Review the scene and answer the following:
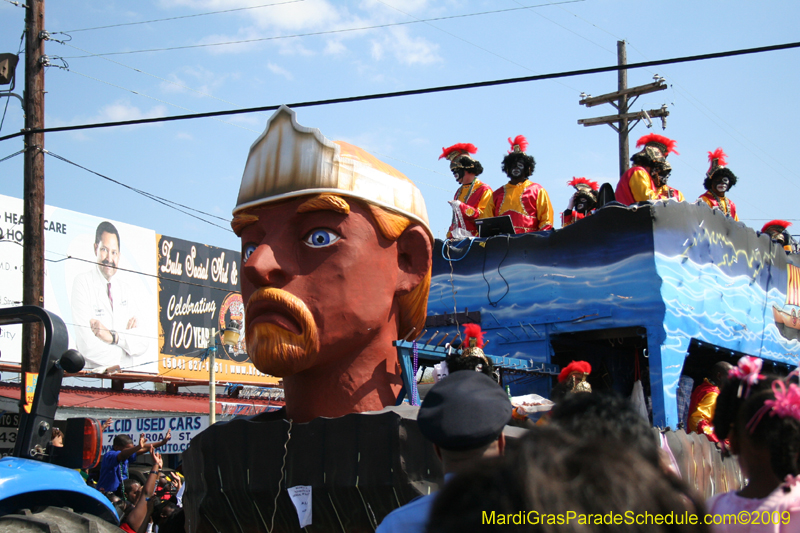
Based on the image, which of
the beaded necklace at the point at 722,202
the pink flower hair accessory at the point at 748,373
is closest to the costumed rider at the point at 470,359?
the pink flower hair accessory at the point at 748,373

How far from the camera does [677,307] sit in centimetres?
692

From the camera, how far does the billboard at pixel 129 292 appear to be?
58.9ft

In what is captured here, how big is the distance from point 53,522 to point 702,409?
225 inches

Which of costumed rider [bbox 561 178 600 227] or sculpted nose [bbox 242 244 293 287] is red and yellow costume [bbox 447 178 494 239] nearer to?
costumed rider [bbox 561 178 600 227]

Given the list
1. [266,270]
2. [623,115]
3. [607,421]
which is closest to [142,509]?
[266,270]

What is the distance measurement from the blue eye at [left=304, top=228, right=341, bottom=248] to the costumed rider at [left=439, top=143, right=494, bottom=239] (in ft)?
13.8

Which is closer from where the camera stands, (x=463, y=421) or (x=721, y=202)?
(x=463, y=421)

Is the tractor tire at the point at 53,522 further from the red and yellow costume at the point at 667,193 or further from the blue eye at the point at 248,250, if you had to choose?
the red and yellow costume at the point at 667,193

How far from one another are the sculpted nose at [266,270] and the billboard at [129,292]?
1451 centimetres

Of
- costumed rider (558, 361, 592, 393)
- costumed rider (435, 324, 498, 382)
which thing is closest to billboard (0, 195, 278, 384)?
costumed rider (558, 361, 592, 393)

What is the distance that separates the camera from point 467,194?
9.28 metres

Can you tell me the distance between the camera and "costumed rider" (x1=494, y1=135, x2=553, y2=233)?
8894mm

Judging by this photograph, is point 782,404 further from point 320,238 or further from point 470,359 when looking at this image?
point 470,359

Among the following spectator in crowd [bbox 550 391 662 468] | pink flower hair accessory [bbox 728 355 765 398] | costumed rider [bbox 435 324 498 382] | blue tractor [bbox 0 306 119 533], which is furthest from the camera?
costumed rider [bbox 435 324 498 382]
